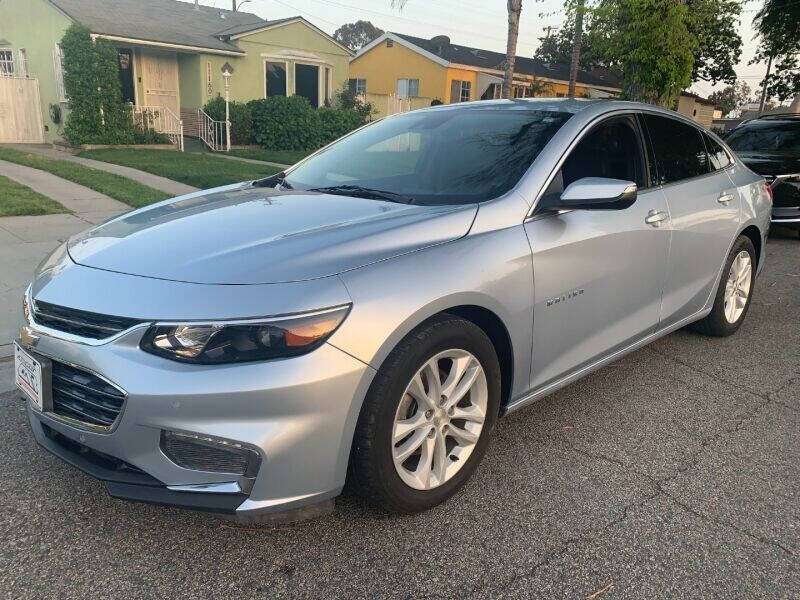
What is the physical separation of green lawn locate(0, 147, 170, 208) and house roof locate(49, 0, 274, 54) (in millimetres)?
5785

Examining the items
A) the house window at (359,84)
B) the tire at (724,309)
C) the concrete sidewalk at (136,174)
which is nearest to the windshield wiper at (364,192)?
the tire at (724,309)

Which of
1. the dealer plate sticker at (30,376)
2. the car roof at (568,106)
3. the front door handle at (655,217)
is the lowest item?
the dealer plate sticker at (30,376)

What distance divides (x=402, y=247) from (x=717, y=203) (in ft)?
9.06

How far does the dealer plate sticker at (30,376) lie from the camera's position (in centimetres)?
241

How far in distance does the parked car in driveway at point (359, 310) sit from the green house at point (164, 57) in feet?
55.0

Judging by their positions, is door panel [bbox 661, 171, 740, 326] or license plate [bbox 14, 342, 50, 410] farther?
door panel [bbox 661, 171, 740, 326]

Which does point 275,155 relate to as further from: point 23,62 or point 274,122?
point 23,62

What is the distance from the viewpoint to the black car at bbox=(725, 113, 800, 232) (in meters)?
8.91

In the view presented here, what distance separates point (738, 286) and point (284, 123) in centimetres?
1528

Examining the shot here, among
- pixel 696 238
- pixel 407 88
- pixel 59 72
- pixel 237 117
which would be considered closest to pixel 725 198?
pixel 696 238

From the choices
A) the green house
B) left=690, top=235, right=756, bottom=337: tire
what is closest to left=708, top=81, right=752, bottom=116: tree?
the green house

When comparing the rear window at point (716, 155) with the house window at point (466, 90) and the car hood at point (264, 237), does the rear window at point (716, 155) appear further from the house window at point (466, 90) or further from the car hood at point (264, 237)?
the house window at point (466, 90)

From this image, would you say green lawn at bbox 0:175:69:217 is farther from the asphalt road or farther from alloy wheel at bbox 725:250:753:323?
alloy wheel at bbox 725:250:753:323

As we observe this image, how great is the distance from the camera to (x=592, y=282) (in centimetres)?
323
